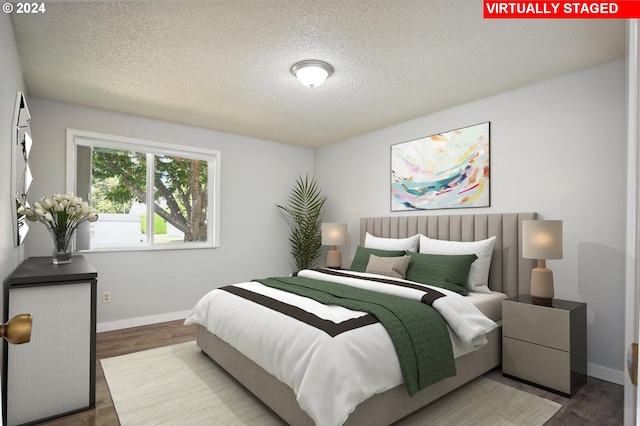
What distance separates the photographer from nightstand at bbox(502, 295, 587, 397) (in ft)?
8.08

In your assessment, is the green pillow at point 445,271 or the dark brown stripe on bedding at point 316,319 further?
the green pillow at point 445,271

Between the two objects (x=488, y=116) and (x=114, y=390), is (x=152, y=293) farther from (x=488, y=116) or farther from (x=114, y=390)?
(x=488, y=116)

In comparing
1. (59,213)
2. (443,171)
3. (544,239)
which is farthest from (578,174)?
(59,213)

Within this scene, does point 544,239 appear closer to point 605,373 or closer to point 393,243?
point 605,373

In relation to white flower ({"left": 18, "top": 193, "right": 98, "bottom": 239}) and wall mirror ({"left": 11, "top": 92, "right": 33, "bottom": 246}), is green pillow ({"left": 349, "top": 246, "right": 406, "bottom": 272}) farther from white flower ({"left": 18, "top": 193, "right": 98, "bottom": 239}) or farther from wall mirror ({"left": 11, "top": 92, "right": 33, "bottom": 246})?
wall mirror ({"left": 11, "top": 92, "right": 33, "bottom": 246})

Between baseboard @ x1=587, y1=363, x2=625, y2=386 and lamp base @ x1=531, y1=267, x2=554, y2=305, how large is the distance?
723 millimetres

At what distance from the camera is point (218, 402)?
7.68 ft

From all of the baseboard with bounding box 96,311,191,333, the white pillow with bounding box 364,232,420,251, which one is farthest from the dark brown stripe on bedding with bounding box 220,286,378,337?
the baseboard with bounding box 96,311,191,333

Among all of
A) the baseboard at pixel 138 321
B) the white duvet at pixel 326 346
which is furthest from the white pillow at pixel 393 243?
the baseboard at pixel 138 321

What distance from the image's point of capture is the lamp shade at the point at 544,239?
2.66 metres

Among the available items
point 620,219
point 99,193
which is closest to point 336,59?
point 620,219

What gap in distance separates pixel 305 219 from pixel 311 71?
9.87 feet

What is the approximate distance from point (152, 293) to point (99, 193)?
4.53 feet

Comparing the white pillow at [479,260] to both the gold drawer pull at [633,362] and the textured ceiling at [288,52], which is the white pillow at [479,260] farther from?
the gold drawer pull at [633,362]
